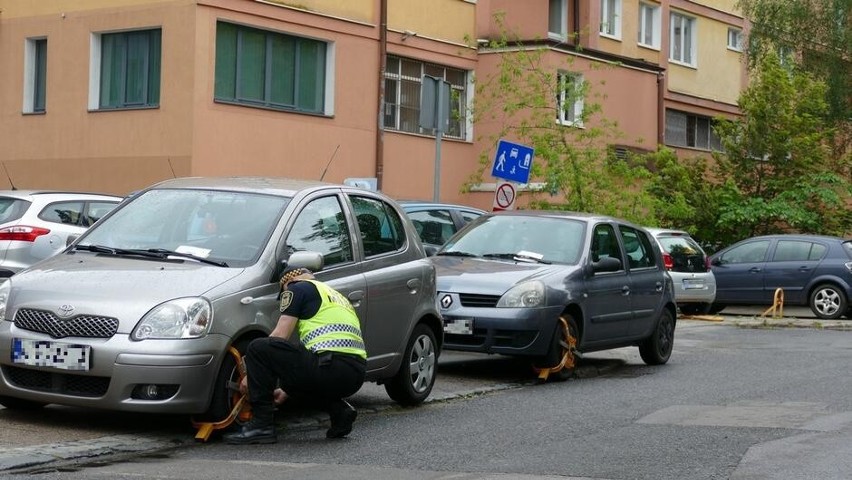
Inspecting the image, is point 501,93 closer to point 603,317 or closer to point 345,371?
point 603,317

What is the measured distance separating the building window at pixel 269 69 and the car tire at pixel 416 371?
15.8 metres

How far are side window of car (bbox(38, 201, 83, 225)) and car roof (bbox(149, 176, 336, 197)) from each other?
19.8 feet

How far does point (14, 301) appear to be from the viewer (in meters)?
9.12

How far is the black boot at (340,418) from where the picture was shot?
9.38 metres

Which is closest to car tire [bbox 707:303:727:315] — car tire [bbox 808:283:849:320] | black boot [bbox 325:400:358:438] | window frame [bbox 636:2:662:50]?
car tire [bbox 808:283:849:320]

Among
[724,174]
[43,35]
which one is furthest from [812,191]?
[43,35]

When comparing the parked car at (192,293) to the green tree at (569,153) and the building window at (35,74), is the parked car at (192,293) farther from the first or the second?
the building window at (35,74)

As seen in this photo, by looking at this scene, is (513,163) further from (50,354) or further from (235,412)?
(50,354)

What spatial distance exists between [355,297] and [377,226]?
91cm

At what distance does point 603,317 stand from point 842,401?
2852 mm

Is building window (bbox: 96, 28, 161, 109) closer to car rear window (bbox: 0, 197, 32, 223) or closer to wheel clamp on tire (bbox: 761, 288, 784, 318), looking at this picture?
car rear window (bbox: 0, 197, 32, 223)

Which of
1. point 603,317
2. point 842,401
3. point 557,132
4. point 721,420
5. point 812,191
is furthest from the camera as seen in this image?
point 812,191

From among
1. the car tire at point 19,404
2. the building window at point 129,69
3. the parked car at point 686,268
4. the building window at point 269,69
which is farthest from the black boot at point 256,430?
the building window at point 129,69

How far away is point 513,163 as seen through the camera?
21.0m
